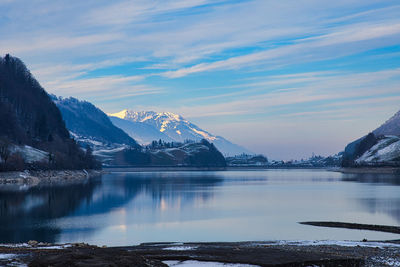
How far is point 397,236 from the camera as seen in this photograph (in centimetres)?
6000

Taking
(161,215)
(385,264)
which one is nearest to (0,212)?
(161,215)

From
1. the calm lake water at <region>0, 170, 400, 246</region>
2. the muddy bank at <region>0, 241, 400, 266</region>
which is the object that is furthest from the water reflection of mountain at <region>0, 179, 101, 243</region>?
the muddy bank at <region>0, 241, 400, 266</region>

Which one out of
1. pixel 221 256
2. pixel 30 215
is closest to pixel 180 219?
pixel 30 215

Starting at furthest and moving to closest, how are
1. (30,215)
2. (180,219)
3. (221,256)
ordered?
(30,215)
(180,219)
(221,256)

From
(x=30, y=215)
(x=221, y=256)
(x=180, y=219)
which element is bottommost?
(x=180, y=219)

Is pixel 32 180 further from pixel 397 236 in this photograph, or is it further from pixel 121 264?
pixel 121 264

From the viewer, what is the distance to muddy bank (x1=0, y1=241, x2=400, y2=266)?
3259 centimetres

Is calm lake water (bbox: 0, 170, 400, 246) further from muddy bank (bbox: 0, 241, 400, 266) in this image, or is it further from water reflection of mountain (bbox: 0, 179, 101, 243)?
muddy bank (bbox: 0, 241, 400, 266)

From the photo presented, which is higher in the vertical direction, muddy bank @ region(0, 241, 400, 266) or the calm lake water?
muddy bank @ region(0, 241, 400, 266)

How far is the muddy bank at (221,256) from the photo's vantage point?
107 feet

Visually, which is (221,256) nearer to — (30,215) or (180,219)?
(180,219)

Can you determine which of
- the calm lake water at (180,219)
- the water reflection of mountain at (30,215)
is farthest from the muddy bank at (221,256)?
the water reflection of mountain at (30,215)

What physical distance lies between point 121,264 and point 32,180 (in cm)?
17348

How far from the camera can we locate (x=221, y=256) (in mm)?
39500
